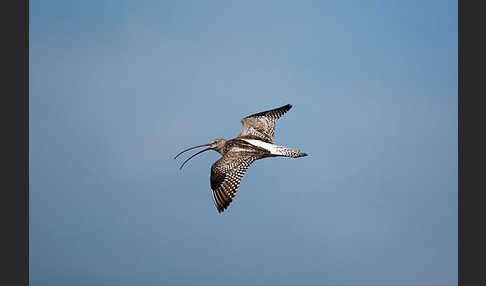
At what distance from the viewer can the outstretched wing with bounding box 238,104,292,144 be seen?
13.6 m

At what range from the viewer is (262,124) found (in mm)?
13789

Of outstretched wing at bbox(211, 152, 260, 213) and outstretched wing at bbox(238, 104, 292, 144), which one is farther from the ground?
outstretched wing at bbox(238, 104, 292, 144)

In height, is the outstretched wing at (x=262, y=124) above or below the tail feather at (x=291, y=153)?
above

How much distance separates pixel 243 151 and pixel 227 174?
0.81 metres

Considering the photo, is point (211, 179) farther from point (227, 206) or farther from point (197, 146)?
point (197, 146)

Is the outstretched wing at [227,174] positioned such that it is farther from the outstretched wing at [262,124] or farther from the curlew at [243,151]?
the outstretched wing at [262,124]

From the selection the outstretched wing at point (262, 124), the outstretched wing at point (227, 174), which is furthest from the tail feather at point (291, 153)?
the outstretched wing at point (262, 124)

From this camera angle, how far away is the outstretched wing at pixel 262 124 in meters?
13.6

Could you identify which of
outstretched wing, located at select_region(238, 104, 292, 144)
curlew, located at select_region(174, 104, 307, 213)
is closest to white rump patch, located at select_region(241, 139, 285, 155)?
curlew, located at select_region(174, 104, 307, 213)

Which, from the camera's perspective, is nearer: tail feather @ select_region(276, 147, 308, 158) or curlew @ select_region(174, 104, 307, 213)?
curlew @ select_region(174, 104, 307, 213)

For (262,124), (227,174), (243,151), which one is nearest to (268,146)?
(243,151)

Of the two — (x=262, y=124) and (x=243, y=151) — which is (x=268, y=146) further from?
(x=262, y=124)

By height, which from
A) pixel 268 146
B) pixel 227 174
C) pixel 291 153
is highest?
pixel 268 146

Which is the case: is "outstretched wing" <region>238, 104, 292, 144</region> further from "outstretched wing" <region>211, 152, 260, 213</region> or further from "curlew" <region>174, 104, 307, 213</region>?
"outstretched wing" <region>211, 152, 260, 213</region>
